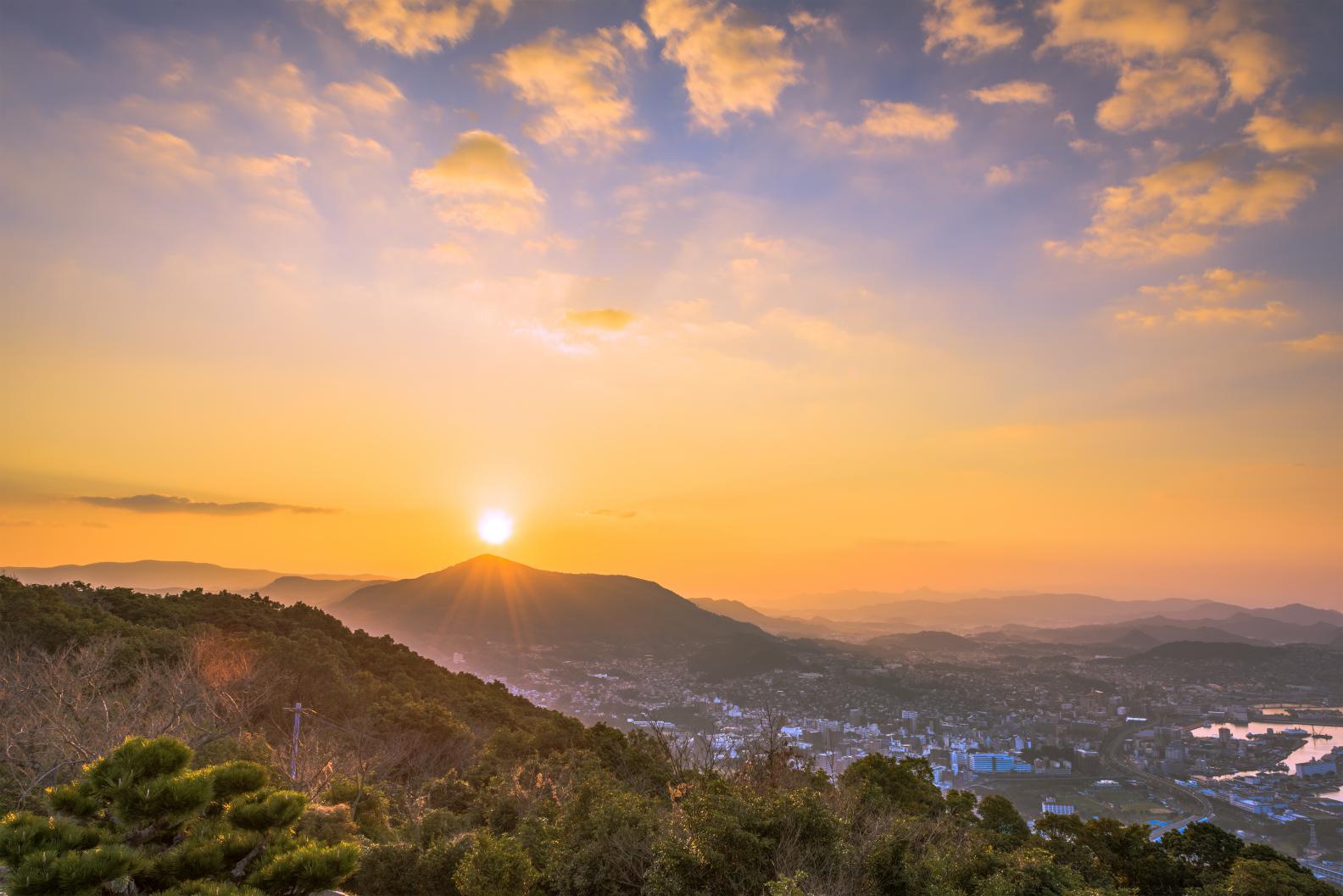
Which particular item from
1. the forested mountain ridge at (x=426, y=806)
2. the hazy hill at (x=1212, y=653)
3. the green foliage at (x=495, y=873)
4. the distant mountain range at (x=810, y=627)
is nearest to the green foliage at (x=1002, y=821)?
the forested mountain ridge at (x=426, y=806)

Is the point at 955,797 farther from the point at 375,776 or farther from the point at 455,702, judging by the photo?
the point at 455,702

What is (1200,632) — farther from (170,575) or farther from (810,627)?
(170,575)

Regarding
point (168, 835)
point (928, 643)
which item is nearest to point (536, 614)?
point (928, 643)

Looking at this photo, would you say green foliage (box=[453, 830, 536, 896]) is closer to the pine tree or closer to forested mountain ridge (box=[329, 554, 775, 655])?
the pine tree

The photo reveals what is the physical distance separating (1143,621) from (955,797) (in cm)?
14320

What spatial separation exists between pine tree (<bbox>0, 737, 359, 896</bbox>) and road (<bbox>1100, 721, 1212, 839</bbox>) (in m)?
34.0

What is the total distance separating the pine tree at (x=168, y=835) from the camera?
6566mm

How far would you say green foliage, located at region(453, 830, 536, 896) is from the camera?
975 cm

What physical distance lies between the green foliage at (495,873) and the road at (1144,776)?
1193 inches

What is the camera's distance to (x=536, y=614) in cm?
10012

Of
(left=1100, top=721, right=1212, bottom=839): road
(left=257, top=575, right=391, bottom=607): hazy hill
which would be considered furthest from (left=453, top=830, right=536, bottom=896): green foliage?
(left=257, top=575, right=391, bottom=607): hazy hill

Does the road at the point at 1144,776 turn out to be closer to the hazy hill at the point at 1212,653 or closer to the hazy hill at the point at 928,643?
Answer: the hazy hill at the point at 1212,653

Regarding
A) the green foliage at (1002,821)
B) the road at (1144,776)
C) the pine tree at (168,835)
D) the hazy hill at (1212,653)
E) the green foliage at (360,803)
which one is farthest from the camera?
the hazy hill at (1212,653)

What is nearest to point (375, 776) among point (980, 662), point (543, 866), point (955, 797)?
point (543, 866)
